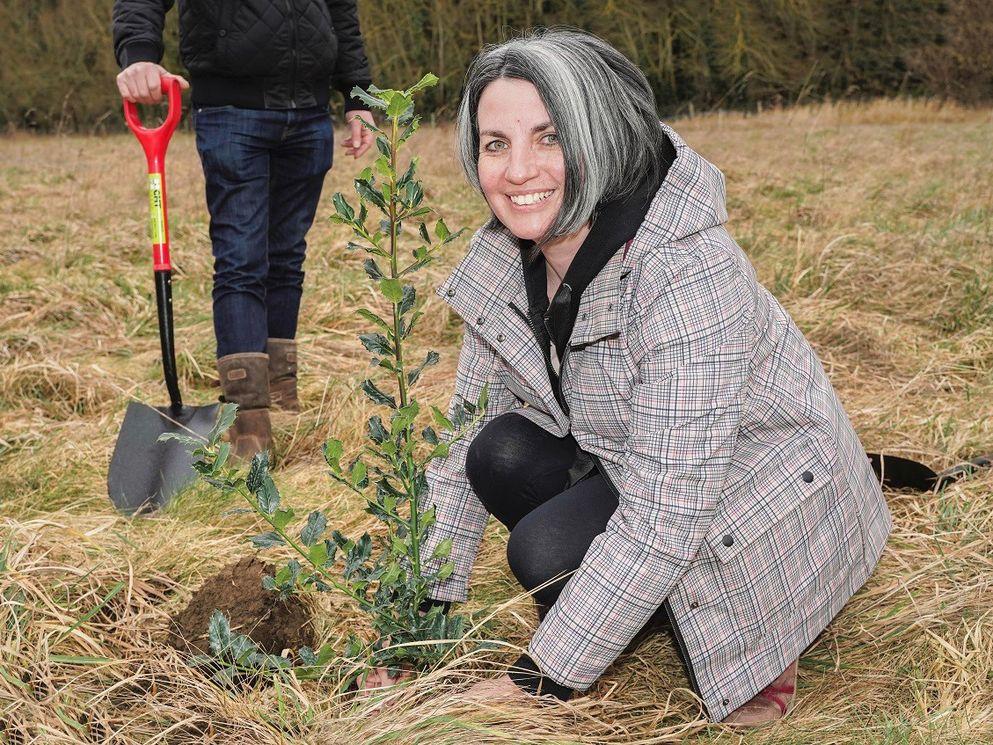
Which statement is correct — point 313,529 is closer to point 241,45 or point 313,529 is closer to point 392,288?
point 392,288

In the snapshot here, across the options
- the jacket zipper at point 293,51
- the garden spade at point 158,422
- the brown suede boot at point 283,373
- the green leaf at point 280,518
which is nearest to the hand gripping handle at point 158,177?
the garden spade at point 158,422

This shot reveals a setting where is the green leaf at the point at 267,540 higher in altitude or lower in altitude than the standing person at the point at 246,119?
lower

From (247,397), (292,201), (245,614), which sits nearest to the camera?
(245,614)

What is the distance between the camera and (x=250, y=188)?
2910 millimetres

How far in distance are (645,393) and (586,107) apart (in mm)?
489

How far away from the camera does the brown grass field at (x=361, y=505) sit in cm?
161

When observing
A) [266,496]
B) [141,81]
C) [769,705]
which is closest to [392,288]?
[266,496]

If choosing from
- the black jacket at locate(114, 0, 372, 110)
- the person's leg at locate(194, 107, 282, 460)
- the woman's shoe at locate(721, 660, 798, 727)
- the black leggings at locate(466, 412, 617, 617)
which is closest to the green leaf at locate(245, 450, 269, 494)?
the black leggings at locate(466, 412, 617, 617)

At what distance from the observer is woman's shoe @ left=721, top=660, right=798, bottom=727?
1743 mm

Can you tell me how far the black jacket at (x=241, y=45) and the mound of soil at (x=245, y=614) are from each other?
1556 mm

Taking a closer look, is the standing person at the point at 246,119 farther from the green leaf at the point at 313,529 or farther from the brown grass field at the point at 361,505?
the green leaf at the point at 313,529

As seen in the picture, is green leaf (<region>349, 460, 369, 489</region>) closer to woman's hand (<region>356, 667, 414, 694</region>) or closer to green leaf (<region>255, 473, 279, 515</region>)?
green leaf (<region>255, 473, 279, 515</region>)

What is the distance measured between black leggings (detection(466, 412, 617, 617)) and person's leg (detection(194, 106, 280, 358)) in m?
1.20

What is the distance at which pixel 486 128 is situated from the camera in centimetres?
168
